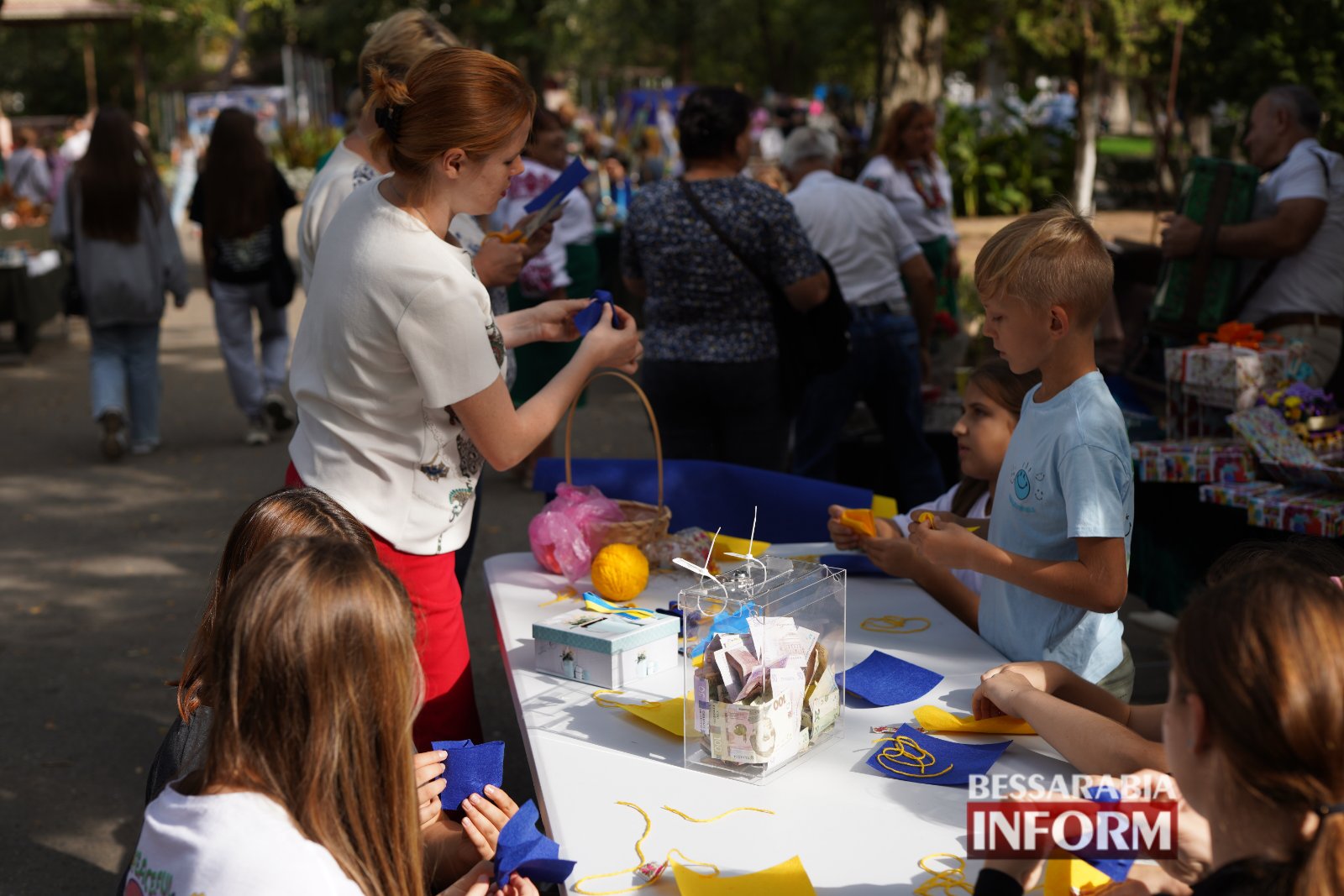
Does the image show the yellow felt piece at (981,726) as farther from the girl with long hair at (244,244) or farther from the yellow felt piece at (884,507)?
the girl with long hair at (244,244)

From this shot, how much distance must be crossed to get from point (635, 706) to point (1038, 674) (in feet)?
2.31

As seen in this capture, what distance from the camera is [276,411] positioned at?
814cm

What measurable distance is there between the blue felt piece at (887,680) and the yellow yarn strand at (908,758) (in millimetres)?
176

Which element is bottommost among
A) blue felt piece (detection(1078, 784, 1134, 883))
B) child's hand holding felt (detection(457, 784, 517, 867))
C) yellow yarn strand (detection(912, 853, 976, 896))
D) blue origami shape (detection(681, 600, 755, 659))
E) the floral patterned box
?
child's hand holding felt (detection(457, 784, 517, 867))

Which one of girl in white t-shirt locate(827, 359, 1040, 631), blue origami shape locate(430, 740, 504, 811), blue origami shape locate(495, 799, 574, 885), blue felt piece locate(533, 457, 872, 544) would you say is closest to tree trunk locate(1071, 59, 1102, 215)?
blue felt piece locate(533, 457, 872, 544)

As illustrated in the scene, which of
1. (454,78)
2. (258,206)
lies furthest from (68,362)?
(454,78)

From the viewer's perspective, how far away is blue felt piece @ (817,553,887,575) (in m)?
3.08

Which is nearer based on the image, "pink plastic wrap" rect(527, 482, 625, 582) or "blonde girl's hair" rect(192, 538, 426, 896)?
"blonde girl's hair" rect(192, 538, 426, 896)

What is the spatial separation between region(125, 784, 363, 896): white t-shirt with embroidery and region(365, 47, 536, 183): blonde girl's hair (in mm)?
1275

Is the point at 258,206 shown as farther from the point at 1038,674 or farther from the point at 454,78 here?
the point at 1038,674

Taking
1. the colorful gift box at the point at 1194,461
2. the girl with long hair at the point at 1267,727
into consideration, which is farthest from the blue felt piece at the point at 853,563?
the girl with long hair at the point at 1267,727

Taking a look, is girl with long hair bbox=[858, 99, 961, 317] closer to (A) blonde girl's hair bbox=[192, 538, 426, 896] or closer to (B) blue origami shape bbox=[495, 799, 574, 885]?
(B) blue origami shape bbox=[495, 799, 574, 885]

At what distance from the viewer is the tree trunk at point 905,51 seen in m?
11.4

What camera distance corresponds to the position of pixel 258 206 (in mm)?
7211
